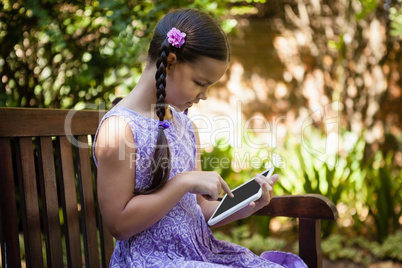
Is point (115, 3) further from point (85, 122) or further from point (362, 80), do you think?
point (362, 80)

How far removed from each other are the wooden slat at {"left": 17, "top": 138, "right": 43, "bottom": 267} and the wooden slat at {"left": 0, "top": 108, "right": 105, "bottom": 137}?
51 mm

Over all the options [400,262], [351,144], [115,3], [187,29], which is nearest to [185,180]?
[187,29]

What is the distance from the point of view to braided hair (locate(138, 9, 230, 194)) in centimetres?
140

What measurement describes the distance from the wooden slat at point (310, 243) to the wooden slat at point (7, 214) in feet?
3.28

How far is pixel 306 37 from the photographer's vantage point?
5.46 m

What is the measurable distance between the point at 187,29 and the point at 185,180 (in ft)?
1.72

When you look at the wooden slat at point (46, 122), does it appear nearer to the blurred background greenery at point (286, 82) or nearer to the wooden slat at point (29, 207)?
the wooden slat at point (29, 207)

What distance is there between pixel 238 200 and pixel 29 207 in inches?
27.2

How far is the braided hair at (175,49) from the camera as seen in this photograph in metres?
1.40

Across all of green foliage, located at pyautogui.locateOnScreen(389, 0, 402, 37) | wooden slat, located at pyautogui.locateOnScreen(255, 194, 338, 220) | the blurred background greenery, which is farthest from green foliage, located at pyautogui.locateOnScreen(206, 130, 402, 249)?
wooden slat, located at pyautogui.locateOnScreen(255, 194, 338, 220)

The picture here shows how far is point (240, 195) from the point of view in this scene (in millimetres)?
1482

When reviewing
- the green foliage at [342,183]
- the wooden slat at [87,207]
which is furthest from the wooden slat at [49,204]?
the green foliage at [342,183]

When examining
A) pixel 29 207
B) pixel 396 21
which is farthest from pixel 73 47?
pixel 396 21

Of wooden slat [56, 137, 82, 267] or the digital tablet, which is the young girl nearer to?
the digital tablet
